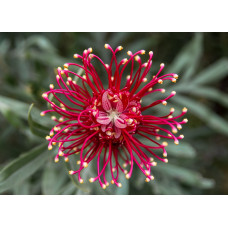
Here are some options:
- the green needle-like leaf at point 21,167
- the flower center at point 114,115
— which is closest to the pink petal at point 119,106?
the flower center at point 114,115

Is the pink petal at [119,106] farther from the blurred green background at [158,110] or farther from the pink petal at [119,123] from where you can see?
the blurred green background at [158,110]

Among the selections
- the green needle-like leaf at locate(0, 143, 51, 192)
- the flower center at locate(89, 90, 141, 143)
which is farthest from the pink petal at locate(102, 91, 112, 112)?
the green needle-like leaf at locate(0, 143, 51, 192)

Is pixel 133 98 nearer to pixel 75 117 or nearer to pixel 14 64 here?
pixel 75 117

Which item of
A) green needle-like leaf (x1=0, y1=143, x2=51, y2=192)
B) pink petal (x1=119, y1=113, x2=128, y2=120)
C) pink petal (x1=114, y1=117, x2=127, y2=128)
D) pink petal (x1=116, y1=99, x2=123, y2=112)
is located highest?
pink petal (x1=116, y1=99, x2=123, y2=112)

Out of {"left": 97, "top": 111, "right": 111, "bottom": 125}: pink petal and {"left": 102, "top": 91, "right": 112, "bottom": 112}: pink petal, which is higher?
{"left": 102, "top": 91, "right": 112, "bottom": 112}: pink petal

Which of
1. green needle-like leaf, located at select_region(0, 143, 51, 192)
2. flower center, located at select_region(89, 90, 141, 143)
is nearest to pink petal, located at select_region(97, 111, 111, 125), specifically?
flower center, located at select_region(89, 90, 141, 143)

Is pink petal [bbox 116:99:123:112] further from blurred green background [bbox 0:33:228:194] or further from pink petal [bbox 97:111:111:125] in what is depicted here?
blurred green background [bbox 0:33:228:194]

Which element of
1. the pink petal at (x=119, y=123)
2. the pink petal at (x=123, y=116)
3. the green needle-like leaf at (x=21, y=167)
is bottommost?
the green needle-like leaf at (x=21, y=167)

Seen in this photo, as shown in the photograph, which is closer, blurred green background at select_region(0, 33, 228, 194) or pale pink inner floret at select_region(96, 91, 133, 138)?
pale pink inner floret at select_region(96, 91, 133, 138)
